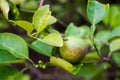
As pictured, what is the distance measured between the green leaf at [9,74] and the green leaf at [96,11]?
277mm

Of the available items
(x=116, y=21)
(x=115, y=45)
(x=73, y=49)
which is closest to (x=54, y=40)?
(x=73, y=49)

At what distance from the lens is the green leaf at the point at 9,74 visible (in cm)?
100

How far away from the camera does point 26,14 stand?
4.31 ft

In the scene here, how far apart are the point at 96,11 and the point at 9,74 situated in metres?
0.33

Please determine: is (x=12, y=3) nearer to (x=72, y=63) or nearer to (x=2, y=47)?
(x=2, y=47)

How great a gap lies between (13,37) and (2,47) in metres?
0.04

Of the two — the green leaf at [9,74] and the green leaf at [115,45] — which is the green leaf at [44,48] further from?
the green leaf at [115,45]

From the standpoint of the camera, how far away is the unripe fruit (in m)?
0.97

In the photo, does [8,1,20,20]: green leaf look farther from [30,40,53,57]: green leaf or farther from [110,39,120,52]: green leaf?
[110,39,120,52]: green leaf

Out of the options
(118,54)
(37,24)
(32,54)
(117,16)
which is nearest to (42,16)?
(37,24)

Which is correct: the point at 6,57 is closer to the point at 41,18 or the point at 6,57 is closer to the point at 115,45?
the point at 41,18

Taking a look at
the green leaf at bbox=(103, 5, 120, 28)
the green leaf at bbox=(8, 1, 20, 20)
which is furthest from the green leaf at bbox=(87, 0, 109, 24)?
the green leaf at bbox=(103, 5, 120, 28)

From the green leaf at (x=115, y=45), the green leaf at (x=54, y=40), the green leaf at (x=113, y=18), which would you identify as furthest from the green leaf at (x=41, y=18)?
the green leaf at (x=113, y=18)

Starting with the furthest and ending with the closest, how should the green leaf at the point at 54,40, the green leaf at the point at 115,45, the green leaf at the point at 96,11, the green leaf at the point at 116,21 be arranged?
the green leaf at the point at 116,21 → the green leaf at the point at 115,45 → the green leaf at the point at 96,11 → the green leaf at the point at 54,40
